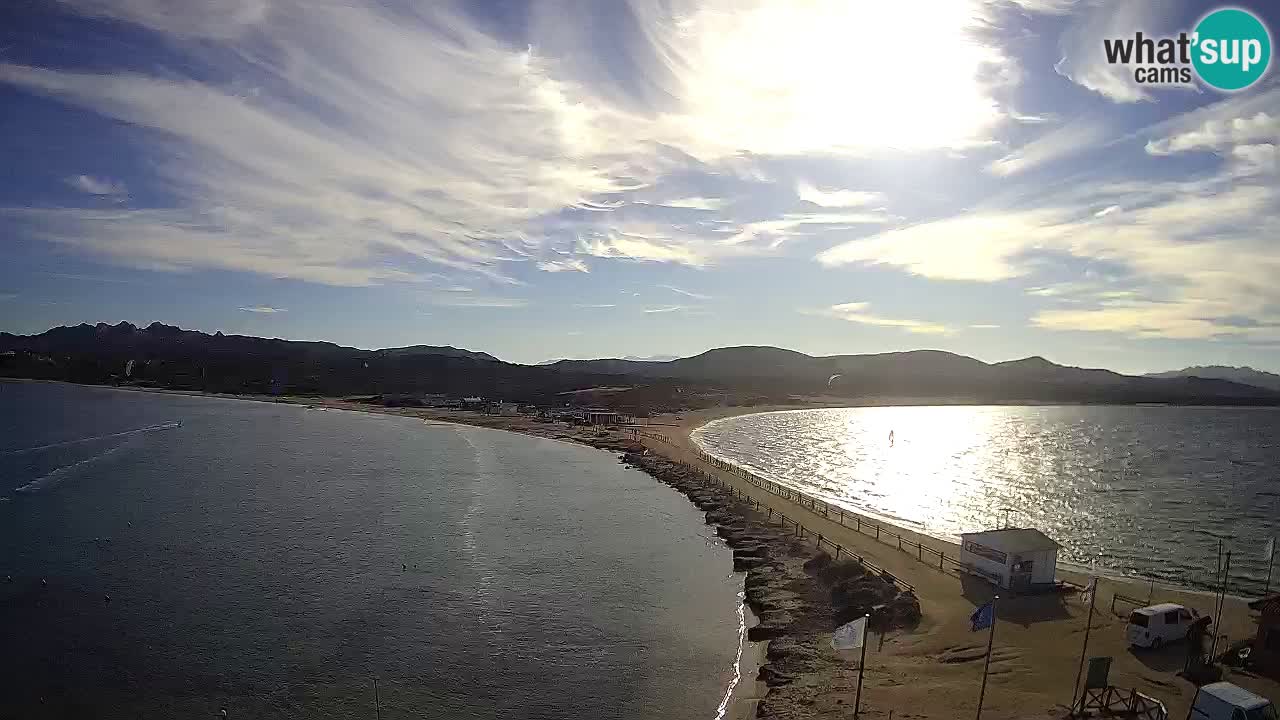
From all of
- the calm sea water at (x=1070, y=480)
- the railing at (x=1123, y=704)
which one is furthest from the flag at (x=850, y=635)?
the calm sea water at (x=1070, y=480)

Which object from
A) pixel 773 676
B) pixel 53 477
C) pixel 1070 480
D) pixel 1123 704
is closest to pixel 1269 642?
pixel 1123 704

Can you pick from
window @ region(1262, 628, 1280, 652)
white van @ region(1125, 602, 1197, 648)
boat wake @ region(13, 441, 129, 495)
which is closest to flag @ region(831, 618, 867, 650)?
white van @ region(1125, 602, 1197, 648)

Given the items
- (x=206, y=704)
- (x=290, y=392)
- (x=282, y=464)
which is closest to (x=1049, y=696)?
(x=206, y=704)

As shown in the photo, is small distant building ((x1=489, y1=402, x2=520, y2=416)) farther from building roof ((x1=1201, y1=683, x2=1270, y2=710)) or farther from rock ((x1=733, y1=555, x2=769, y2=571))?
building roof ((x1=1201, y1=683, x2=1270, y2=710))

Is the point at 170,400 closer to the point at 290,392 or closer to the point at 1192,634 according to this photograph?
the point at 290,392

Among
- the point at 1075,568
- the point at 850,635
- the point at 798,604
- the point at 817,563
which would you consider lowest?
the point at 798,604

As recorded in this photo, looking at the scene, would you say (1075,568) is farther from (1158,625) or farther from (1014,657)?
(1014,657)

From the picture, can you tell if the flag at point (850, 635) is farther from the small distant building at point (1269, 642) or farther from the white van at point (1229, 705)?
the small distant building at point (1269, 642)

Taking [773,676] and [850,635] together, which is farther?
[773,676]
